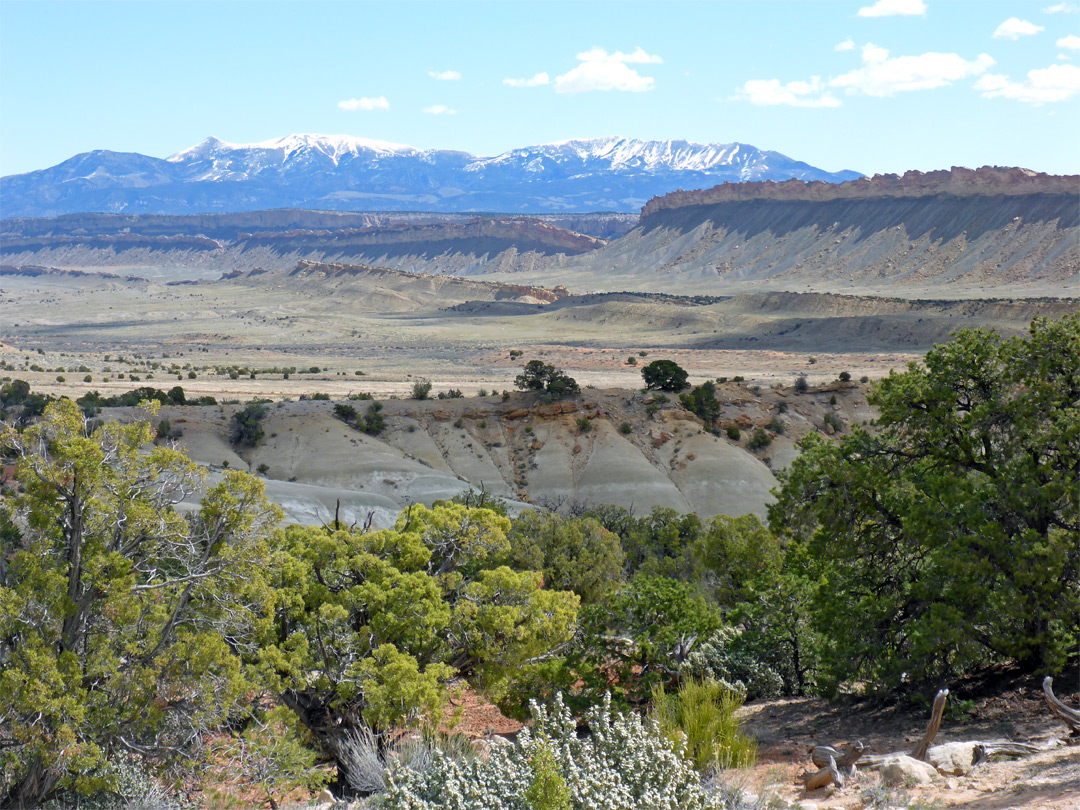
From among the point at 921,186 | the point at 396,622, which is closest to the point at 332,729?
the point at 396,622

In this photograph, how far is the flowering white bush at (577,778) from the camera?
8609mm

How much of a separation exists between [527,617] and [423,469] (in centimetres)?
2745

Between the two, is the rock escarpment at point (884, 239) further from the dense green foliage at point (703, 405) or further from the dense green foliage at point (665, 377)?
the dense green foliage at point (703, 405)

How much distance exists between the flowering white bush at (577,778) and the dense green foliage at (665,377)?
1718 inches

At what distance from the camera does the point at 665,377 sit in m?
53.4

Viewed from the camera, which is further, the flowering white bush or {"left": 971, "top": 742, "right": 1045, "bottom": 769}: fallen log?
{"left": 971, "top": 742, "right": 1045, "bottom": 769}: fallen log

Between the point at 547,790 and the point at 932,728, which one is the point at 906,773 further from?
the point at 547,790

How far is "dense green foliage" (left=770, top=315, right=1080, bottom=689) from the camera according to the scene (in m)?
12.5

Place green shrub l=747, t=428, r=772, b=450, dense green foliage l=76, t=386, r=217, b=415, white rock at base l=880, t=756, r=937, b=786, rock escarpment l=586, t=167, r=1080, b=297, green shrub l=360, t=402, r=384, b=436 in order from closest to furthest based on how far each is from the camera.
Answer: white rock at base l=880, t=756, r=937, b=786 → dense green foliage l=76, t=386, r=217, b=415 → green shrub l=360, t=402, r=384, b=436 → green shrub l=747, t=428, r=772, b=450 → rock escarpment l=586, t=167, r=1080, b=297

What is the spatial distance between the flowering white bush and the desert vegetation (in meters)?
0.03

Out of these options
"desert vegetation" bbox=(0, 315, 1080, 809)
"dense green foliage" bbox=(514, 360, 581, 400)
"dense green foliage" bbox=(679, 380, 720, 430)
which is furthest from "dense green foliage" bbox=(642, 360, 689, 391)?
"desert vegetation" bbox=(0, 315, 1080, 809)

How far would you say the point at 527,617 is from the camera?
49.4 feet

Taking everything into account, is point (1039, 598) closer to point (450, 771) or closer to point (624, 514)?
point (450, 771)

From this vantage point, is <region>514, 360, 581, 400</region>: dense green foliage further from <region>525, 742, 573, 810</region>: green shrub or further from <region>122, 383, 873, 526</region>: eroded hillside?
<region>525, 742, 573, 810</region>: green shrub
